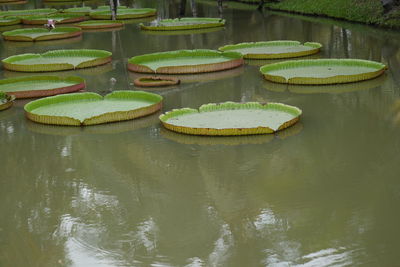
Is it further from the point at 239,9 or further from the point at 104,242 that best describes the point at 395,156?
the point at 239,9

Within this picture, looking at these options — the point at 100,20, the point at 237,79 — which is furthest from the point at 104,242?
the point at 100,20

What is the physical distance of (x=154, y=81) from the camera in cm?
937

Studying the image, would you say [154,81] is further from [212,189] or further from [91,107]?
[212,189]

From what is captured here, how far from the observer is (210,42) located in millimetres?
13609

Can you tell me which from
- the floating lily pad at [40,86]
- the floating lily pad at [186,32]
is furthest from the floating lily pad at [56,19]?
the floating lily pad at [40,86]

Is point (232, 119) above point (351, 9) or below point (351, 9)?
below

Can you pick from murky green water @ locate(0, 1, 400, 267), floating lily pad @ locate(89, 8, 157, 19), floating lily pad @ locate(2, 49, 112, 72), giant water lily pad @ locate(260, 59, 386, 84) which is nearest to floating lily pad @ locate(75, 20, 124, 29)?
floating lily pad @ locate(89, 8, 157, 19)

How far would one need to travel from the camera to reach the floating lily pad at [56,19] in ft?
59.9

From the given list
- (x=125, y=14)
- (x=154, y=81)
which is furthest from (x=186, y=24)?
(x=154, y=81)

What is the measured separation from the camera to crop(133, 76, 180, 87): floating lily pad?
9242mm

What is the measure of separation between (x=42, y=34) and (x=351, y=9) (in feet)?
22.7

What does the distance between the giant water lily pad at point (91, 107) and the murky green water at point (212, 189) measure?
4.6 inches

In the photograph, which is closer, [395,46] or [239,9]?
[395,46]

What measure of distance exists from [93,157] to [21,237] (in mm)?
1760
